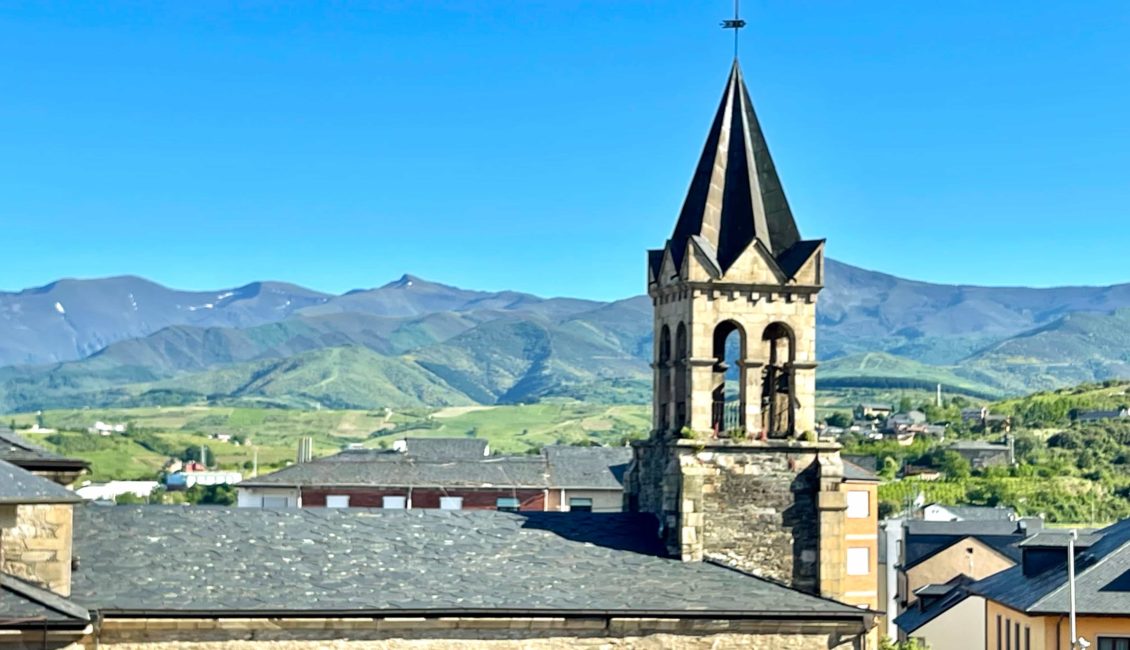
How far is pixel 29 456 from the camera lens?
2970cm

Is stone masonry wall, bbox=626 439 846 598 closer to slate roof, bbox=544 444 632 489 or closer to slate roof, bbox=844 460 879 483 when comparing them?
slate roof, bbox=844 460 879 483

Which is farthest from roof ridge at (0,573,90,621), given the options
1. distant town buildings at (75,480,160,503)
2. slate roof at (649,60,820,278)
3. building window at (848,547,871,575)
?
distant town buildings at (75,480,160,503)

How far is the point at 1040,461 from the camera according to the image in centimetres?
16462

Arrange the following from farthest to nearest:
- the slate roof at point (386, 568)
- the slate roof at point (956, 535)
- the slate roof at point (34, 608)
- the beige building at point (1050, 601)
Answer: the slate roof at point (956, 535) < the beige building at point (1050, 601) < the slate roof at point (386, 568) < the slate roof at point (34, 608)

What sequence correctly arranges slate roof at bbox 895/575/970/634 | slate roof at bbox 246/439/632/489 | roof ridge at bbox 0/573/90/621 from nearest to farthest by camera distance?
roof ridge at bbox 0/573/90/621 → slate roof at bbox 895/575/970/634 → slate roof at bbox 246/439/632/489

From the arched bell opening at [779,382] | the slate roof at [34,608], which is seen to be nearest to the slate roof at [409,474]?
the arched bell opening at [779,382]

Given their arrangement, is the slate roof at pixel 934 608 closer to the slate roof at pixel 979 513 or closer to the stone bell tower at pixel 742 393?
the stone bell tower at pixel 742 393

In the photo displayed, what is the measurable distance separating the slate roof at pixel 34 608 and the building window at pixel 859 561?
64497 millimetres

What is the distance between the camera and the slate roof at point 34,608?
26.2 m

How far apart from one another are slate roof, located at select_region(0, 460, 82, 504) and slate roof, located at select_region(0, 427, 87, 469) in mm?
2495

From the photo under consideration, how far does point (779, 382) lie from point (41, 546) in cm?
1462

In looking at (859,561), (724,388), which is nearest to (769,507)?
(724,388)

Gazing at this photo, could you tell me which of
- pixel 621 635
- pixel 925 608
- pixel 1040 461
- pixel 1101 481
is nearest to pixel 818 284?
pixel 621 635

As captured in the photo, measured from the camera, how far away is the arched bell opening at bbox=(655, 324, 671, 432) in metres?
34.9
